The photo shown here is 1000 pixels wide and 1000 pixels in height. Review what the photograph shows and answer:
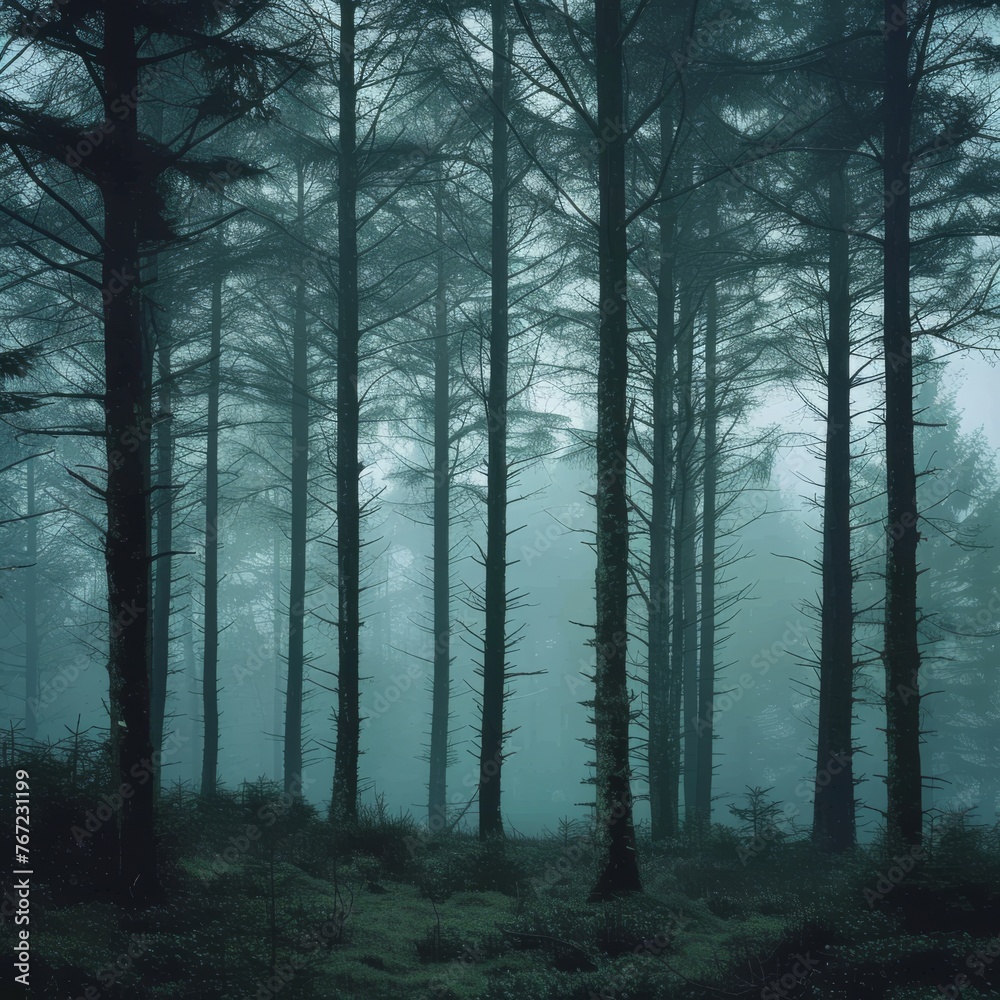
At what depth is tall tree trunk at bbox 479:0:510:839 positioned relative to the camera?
353 inches

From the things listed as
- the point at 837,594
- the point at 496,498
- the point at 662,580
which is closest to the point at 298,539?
the point at 496,498

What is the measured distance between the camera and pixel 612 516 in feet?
19.0

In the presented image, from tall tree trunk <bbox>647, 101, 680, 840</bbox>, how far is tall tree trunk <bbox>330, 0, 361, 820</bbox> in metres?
4.15

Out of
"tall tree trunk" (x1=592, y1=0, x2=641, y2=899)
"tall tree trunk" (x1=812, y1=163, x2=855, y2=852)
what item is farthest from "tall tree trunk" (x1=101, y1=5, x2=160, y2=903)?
"tall tree trunk" (x1=812, y1=163, x2=855, y2=852)

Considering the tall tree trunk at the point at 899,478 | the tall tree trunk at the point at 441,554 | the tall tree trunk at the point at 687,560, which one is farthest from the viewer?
the tall tree trunk at the point at 441,554

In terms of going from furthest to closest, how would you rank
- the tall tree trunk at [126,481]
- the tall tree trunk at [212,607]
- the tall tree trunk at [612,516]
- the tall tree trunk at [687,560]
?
the tall tree trunk at [212,607]
the tall tree trunk at [687,560]
the tall tree trunk at [612,516]
the tall tree trunk at [126,481]

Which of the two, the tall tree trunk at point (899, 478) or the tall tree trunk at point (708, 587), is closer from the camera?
the tall tree trunk at point (899, 478)

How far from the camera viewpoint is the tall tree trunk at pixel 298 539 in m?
14.5

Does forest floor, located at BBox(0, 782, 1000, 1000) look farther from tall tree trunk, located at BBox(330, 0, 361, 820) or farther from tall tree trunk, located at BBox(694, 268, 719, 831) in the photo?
tall tree trunk, located at BBox(694, 268, 719, 831)

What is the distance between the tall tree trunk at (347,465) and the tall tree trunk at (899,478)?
583 centimetres

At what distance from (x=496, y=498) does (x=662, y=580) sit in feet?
8.65

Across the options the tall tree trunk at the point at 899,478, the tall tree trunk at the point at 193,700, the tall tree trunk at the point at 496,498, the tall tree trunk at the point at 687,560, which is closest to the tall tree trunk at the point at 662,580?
the tall tree trunk at the point at 687,560

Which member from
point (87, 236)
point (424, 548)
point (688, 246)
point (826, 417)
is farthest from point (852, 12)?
point (424, 548)

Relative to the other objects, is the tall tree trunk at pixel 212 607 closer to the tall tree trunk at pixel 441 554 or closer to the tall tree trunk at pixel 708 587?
the tall tree trunk at pixel 441 554
